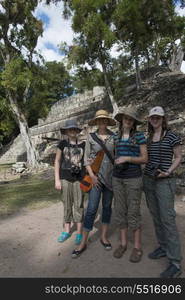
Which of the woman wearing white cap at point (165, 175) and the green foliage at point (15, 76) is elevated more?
the green foliage at point (15, 76)

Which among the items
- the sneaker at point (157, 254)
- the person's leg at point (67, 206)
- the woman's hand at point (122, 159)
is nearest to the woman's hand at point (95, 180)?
the woman's hand at point (122, 159)

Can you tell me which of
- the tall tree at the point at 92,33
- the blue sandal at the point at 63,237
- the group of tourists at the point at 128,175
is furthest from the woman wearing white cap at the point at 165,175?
the tall tree at the point at 92,33

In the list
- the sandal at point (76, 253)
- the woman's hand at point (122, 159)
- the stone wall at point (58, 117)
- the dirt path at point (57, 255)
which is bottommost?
the dirt path at point (57, 255)

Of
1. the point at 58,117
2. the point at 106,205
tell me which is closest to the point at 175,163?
the point at 106,205

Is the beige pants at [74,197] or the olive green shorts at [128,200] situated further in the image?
the beige pants at [74,197]

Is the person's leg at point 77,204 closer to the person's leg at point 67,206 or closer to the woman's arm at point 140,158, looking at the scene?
the person's leg at point 67,206

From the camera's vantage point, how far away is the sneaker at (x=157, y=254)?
2943 mm

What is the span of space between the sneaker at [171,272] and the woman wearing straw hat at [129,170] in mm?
406

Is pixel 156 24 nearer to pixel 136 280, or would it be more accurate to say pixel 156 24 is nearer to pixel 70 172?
pixel 70 172

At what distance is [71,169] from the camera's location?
11.0ft

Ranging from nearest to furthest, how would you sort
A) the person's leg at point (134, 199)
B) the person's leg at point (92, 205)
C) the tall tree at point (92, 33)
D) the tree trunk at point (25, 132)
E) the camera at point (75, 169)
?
the person's leg at point (134, 199) < the person's leg at point (92, 205) < the camera at point (75, 169) < the tall tree at point (92, 33) < the tree trunk at point (25, 132)

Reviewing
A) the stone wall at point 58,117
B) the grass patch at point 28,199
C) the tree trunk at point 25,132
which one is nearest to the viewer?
the grass patch at point 28,199

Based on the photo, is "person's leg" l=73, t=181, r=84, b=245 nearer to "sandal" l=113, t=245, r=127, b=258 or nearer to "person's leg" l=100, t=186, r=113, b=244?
"person's leg" l=100, t=186, r=113, b=244

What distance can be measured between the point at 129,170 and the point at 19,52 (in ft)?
43.4
